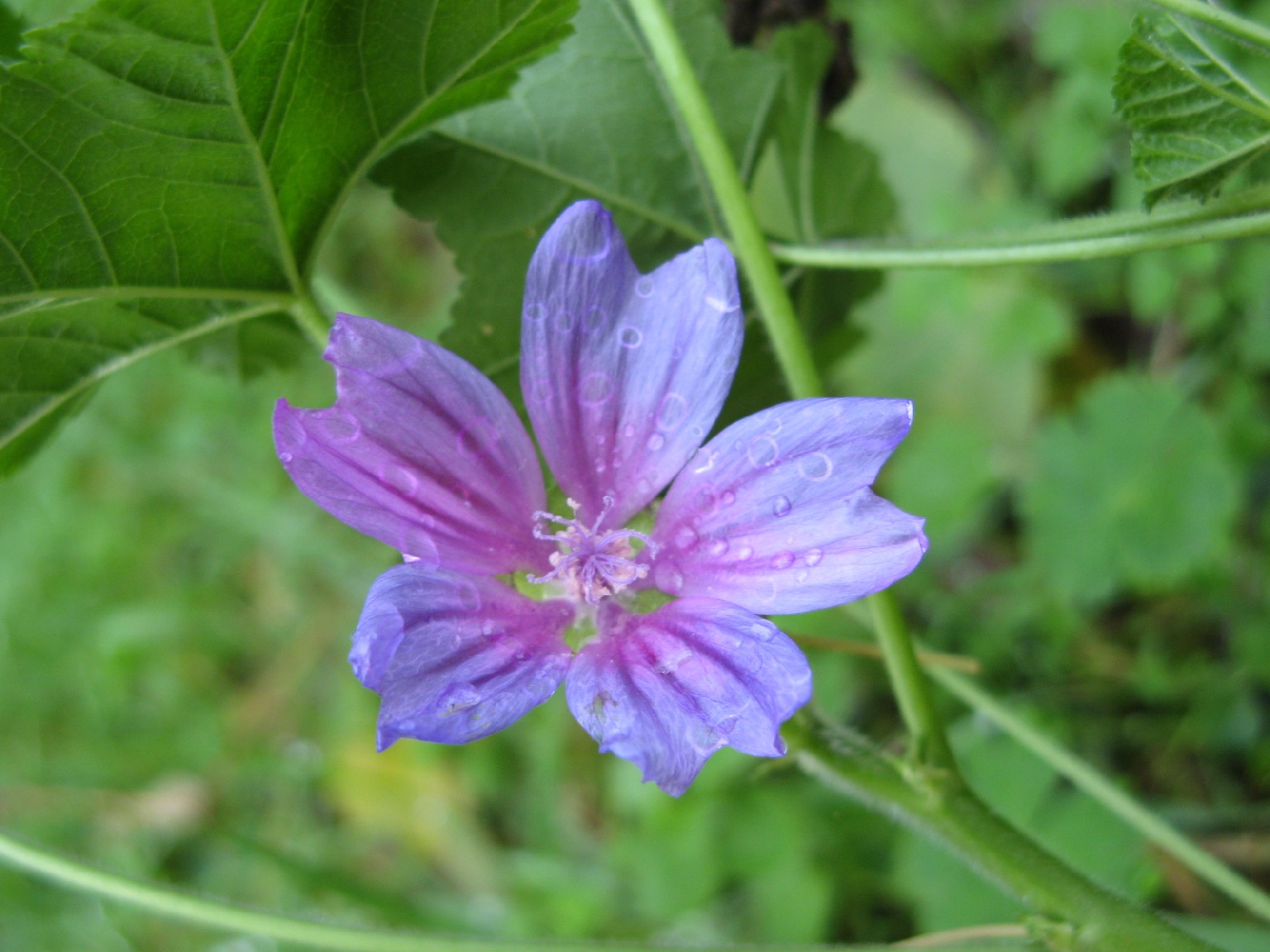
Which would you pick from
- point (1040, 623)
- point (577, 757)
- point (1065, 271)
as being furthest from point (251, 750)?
point (1065, 271)

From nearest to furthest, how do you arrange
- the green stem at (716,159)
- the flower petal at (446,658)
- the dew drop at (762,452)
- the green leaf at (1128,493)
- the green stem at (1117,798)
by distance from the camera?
the flower petal at (446,658), the dew drop at (762,452), the green stem at (716,159), the green stem at (1117,798), the green leaf at (1128,493)

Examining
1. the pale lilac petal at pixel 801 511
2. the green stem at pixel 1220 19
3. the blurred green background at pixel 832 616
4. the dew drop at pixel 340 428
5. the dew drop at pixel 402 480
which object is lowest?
the blurred green background at pixel 832 616

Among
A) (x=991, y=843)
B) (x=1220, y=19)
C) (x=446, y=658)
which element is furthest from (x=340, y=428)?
(x=1220, y=19)

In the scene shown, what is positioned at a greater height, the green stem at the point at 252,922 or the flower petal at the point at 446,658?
the flower petal at the point at 446,658

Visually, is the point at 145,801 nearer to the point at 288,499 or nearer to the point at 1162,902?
the point at 288,499

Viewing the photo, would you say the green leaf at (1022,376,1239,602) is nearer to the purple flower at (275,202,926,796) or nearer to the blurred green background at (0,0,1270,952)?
the blurred green background at (0,0,1270,952)

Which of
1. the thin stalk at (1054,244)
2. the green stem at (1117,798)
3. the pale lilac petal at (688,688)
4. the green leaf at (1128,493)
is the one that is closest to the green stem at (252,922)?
the pale lilac petal at (688,688)

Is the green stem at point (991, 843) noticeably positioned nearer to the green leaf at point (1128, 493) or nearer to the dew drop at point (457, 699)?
the dew drop at point (457, 699)
